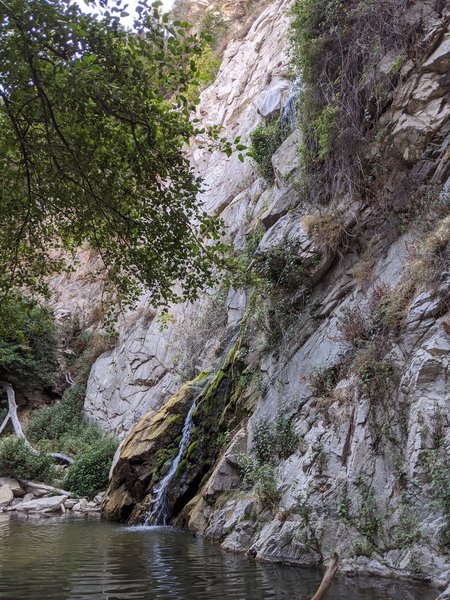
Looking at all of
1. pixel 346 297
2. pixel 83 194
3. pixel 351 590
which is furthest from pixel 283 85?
pixel 351 590

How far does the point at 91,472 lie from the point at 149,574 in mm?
13266

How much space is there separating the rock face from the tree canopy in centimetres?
372

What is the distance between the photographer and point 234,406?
46.8ft

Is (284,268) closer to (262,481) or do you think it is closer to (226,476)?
(226,476)

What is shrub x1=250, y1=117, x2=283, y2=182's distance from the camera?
18.4 meters

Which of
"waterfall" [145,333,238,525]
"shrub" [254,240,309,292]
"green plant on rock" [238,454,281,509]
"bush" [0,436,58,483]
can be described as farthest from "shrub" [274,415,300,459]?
"bush" [0,436,58,483]

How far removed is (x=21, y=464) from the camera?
2056 cm

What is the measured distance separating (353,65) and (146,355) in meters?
16.5

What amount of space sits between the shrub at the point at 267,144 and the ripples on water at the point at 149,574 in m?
12.1

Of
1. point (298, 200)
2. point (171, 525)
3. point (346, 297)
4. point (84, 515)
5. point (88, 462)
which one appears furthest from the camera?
point (88, 462)

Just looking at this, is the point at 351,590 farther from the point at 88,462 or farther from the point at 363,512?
the point at 88,462

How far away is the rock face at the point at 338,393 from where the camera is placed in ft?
26.3

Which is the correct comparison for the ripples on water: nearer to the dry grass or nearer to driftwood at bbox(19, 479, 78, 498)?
the dry grass

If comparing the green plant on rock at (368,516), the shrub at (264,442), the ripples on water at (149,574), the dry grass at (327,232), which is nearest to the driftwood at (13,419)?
the ripples on water at (149,574)
